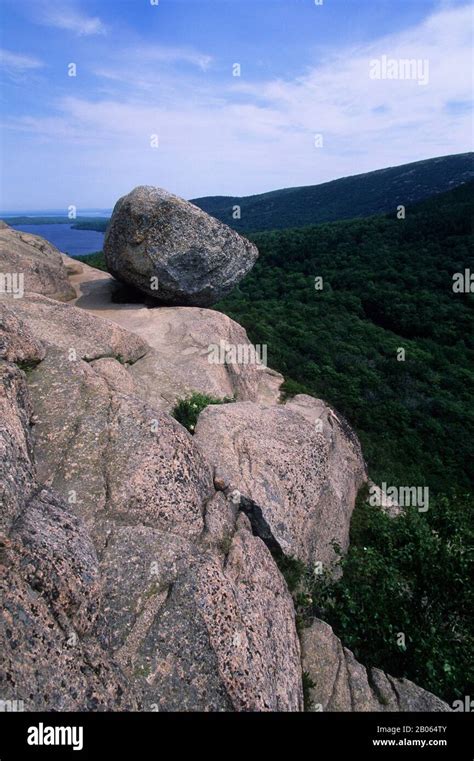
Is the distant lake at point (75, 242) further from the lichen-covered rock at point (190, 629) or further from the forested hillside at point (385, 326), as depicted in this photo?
the lichen-covered rock at point (190, 629)

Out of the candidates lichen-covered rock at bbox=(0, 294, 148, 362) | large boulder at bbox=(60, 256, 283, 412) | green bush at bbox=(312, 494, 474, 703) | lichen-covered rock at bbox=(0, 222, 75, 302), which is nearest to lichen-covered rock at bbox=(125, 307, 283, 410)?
large boulder at bbox=(60, 256, 283, 412)

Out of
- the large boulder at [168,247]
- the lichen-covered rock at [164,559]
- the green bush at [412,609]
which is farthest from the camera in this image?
the large boulder at [168,247]

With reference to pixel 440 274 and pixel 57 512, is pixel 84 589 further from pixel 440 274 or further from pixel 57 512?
pixel 440 274

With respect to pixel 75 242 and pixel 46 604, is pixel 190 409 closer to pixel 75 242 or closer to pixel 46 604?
pixel 46 604

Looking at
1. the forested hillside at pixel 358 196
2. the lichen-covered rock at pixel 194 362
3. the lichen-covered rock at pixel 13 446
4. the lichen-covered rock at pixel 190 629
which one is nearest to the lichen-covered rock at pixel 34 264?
the lichen-covered rock at pixel 194 362

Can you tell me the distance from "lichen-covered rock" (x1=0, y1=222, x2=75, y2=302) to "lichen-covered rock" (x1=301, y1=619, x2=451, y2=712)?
16.1m

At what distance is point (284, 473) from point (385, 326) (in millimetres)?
38717

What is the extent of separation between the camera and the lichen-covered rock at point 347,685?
8148 mm

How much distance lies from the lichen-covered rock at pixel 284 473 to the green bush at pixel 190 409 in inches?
19.7

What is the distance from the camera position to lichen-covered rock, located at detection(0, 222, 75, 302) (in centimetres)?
1922

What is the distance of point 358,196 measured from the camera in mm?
155125

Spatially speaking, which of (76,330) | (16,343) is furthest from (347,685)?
(76,330)

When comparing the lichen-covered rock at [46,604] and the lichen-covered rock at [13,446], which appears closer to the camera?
the lichen-covered rock at [46,604]
